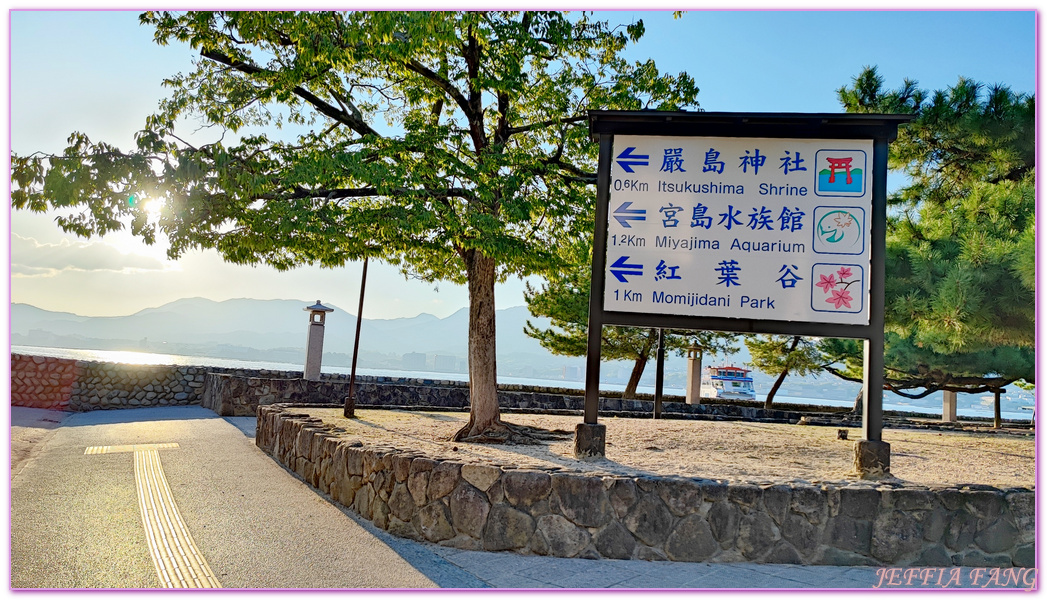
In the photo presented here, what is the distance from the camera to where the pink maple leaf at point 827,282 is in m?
6.50

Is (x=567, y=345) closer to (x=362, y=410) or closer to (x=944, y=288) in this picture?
(x=362, y=410)

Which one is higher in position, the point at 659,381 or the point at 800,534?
the point at 659,381

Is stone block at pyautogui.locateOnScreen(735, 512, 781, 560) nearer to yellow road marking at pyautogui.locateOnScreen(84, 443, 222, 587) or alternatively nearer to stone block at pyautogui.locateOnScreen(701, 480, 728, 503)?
stone block at pyautogui.locateOnScreen(701, 480, 728, 503)

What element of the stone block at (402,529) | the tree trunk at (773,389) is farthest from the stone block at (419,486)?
the tree trunk at (773,389)

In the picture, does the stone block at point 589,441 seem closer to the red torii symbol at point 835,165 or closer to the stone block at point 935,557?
the stone block at point 935,557

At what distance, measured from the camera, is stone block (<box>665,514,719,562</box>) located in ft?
16.4

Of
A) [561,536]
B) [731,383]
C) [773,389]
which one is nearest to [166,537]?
[561,536]

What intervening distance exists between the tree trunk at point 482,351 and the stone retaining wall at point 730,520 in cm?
464

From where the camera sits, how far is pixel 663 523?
16.6 feet

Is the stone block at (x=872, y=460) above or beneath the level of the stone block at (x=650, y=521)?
above

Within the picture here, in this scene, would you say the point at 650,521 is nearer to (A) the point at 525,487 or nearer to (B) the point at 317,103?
(A) the point at 525,487

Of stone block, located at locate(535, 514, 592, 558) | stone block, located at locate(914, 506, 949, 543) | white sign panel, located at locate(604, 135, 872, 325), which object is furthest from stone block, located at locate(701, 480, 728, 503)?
white sign panel, located at locate(604, 135, 872, 325)

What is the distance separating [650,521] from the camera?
5.07 meters

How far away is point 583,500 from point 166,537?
3.09 metres
